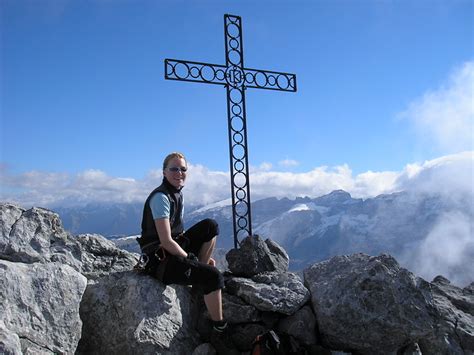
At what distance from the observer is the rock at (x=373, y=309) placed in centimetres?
675

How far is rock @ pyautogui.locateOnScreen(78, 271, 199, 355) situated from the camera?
6.09m

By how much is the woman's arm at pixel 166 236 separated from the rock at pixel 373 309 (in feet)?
8.61

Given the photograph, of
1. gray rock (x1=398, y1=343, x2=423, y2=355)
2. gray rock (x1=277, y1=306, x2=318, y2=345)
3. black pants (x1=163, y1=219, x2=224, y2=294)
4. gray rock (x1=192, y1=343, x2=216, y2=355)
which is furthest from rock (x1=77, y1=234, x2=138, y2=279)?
gray rock (x1=398, y1=343, x2=423, y2=355)

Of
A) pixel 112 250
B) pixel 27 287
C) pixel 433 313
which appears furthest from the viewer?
pixel 112 250

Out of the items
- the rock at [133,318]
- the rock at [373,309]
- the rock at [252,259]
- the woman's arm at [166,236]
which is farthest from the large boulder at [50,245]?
the rock at [373,309]

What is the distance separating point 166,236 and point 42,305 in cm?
184

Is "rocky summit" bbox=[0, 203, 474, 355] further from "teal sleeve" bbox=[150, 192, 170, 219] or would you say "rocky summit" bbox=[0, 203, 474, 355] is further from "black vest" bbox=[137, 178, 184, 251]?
"teal sleeve" bbox=[150, 192, 170, 219]

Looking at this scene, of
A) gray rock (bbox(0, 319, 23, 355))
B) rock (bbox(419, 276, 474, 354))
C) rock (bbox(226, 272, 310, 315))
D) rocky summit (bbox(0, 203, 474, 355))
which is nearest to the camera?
gray rock (bbox(0, 319, 23, 355))

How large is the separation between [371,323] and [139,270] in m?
3.75

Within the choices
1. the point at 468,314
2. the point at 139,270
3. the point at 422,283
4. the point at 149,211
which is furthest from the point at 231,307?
the point at 468,314

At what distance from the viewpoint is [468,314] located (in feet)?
26.8

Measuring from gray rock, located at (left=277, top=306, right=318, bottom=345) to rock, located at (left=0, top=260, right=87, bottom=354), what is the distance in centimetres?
315

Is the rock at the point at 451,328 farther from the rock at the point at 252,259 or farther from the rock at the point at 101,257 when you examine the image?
the rock at the point at 101,257

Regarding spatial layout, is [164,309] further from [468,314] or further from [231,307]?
[468,314]
